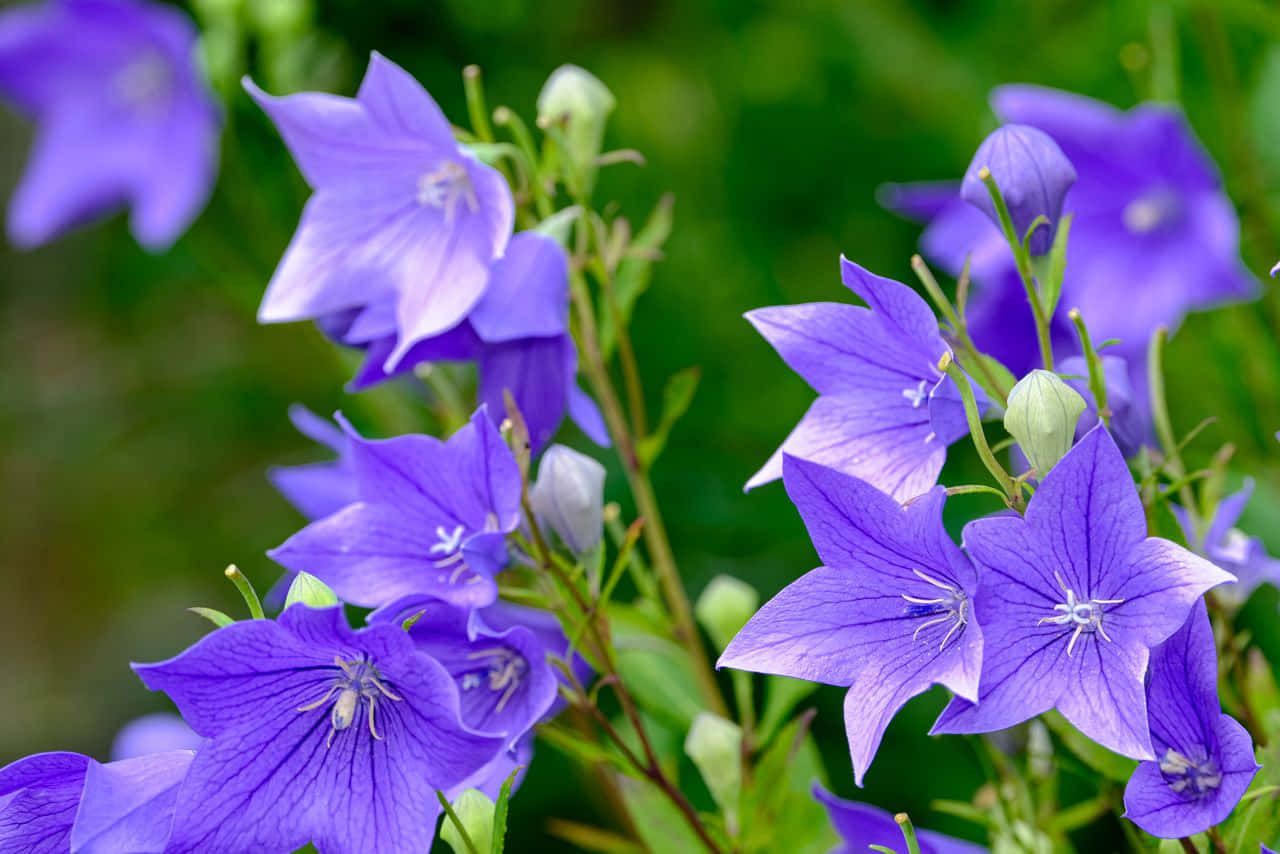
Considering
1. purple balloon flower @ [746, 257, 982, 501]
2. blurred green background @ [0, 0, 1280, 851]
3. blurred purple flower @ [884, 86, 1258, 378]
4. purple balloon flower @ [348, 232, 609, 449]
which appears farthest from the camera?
blurred green background @ [0, 0, 1280, 851]

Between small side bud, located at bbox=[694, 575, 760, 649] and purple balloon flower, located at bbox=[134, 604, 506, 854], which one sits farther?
small side bud, located at bbox=[694, 575, 760, 649]

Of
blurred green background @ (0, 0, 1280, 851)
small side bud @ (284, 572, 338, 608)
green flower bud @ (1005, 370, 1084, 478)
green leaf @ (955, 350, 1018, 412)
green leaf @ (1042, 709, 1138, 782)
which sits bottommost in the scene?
blurred green background @ (0, 0, 1280, 851)

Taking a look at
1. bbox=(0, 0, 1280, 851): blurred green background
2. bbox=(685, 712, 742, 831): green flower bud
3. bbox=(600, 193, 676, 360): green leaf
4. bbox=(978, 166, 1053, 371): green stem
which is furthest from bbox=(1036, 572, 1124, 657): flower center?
bbox=(0, 0, 1280, 851): blurred green background

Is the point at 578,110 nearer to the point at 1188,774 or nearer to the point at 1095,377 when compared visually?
the point at 1095,377

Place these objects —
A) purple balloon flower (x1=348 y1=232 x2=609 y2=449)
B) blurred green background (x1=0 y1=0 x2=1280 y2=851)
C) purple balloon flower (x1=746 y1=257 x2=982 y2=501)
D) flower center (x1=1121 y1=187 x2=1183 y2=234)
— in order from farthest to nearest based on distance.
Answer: blurred green background (x1=0 y1=0 x2=1280 y2=851) → flower center (x1=1121 y1=187 x2=1183 y2=234) → purple balloon flower (x1=348 y1=232 x2=609 y2=449) → purple balloon flower (x1=746 y1=257 x2=982 y2=501)

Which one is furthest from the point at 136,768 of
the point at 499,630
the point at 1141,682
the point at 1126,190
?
the point at 1126,190

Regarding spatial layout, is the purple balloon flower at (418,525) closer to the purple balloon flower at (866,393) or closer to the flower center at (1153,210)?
the purple balloon flower at (866,393)

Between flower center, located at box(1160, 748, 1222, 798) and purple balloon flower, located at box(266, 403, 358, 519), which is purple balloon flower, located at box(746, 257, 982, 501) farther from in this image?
purple balloon flower, located at box(266, 403, 358, 519)

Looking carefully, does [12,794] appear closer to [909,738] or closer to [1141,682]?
[1141,682]
